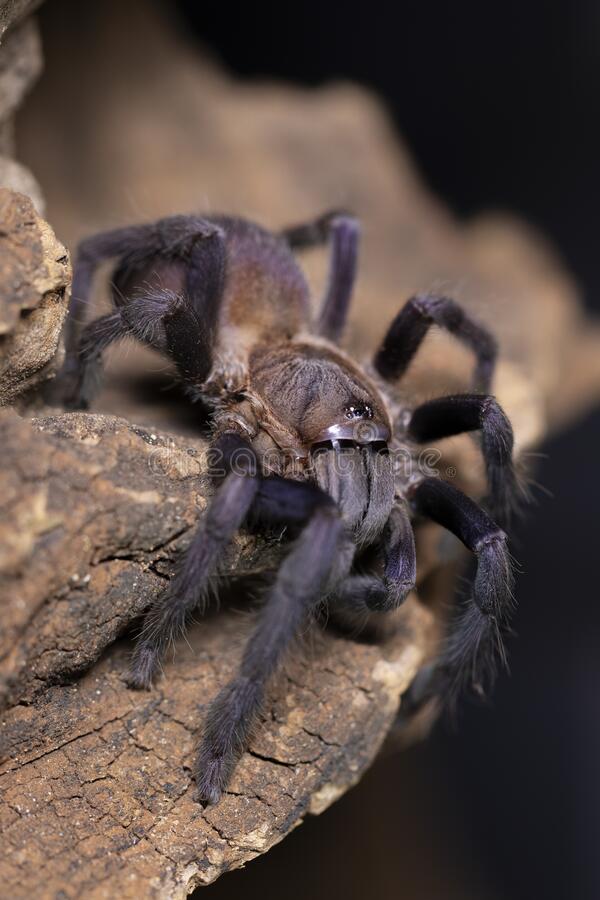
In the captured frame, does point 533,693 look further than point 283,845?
Yes

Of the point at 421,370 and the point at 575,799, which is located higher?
the point at 421,370

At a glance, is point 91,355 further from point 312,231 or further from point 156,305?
point 312,231

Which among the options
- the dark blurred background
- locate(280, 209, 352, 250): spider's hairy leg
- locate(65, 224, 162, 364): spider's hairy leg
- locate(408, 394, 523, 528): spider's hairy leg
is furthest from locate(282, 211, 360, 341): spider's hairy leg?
the dark blurred background

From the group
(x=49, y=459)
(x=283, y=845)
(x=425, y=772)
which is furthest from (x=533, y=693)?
(x=49, y=459)

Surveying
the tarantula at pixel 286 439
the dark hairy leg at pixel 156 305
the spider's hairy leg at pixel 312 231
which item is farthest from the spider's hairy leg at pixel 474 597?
the spider's hairy leg at pixel 312 231

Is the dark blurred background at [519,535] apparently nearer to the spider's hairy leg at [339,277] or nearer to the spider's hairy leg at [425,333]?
the spider's hairy leg at [425,333]

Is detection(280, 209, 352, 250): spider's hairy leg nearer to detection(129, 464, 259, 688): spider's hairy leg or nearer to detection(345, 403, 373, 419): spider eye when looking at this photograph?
detection(345, 403, 373, 419): spider eye

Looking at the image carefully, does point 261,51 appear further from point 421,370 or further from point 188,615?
point 188,615

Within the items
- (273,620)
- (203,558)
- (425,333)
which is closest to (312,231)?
(425,333)
